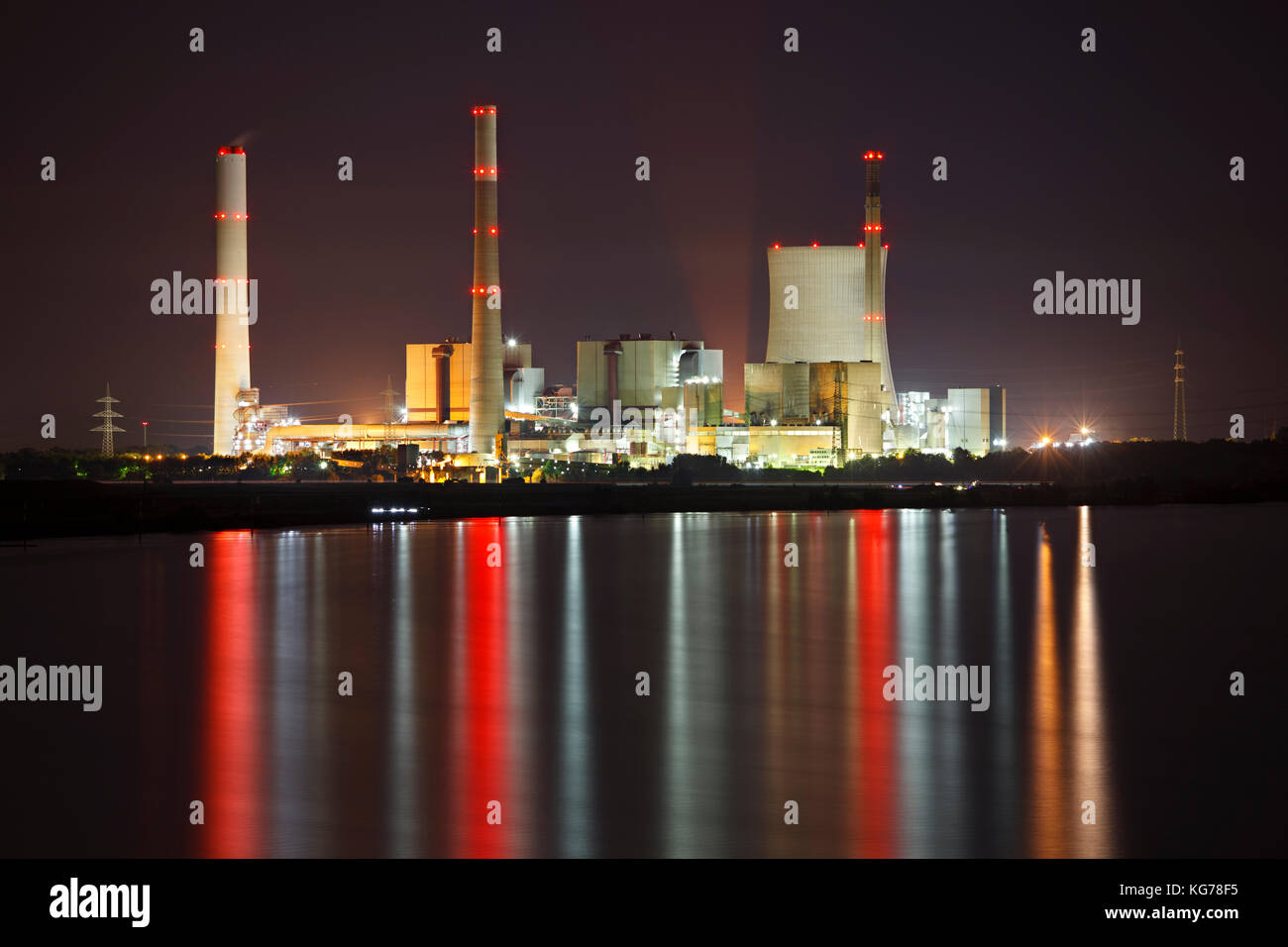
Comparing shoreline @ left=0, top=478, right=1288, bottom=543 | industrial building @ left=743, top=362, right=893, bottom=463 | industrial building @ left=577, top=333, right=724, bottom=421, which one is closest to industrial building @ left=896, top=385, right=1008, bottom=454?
industrial building @ left=743, top=362, right=893, bottom=463

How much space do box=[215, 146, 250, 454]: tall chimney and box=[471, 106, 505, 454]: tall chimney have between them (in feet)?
41.2

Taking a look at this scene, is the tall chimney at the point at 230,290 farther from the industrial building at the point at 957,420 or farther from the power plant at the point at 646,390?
the industrial building at the point at 957,420

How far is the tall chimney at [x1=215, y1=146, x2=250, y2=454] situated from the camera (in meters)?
67.6

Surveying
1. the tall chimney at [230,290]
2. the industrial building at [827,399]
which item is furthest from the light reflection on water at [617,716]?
the industrial building at [827,399]

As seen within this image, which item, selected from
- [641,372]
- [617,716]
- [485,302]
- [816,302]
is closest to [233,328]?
[485,302]

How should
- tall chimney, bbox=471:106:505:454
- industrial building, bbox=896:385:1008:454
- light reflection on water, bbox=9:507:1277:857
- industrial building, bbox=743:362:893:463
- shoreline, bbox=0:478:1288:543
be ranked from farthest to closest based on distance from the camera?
industrial building, bbox=896:385:1008:454 < industrial building, bbox=743:362:893:463 < tall chimney, bbox=471:106:505:454 < shoreline, bbox=0:478:1288:543 < light reflection on water, bbox=9:507:1277:857

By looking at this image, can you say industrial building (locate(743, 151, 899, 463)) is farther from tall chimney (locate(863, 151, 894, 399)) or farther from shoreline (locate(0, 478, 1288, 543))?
shoreline (locate(0, 478, 1288, 543))

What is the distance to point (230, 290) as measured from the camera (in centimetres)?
6894

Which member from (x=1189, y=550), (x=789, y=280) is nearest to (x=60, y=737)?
(x=1189, y=550)

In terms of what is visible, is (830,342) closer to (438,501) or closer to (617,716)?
(438,501)

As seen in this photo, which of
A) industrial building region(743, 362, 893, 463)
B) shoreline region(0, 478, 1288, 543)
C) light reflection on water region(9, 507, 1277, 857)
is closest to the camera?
light reflection on water region(9, 507, 1277, 857)

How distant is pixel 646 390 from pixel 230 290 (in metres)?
25.7

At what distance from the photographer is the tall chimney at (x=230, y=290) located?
67625 mm
